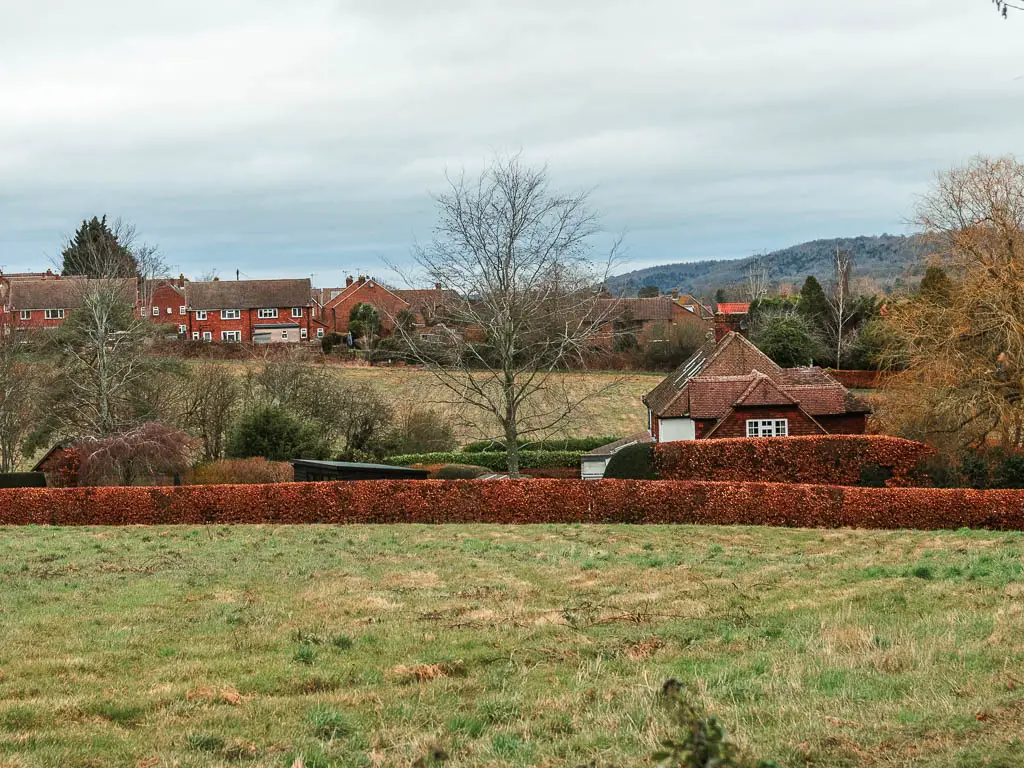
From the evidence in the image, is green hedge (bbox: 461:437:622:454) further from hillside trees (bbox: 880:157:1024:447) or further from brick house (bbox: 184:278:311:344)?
brick house (bbox: 184:278:311:344)

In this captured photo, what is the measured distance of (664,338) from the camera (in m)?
85.4

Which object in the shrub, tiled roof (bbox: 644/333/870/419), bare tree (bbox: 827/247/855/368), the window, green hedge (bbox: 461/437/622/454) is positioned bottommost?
green hedge (bbox: 461/437/622/454)

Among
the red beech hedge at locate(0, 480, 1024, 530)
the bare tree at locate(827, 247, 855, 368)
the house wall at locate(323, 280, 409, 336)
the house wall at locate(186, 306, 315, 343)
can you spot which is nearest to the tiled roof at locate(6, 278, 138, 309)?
the house wall at locate(186, 306, 315, 343)

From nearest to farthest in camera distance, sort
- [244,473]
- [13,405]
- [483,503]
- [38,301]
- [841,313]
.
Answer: [483,503]
[244,473]
[13,405]
[841,313]
[38,301]

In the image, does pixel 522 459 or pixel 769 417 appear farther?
pixel 522 459

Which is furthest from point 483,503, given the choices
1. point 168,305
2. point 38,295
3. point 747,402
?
point 168,305

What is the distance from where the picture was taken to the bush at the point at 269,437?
4819 centimetres

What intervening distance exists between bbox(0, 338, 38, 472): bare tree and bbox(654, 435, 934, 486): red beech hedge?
30893mm

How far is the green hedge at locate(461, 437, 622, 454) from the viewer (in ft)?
177

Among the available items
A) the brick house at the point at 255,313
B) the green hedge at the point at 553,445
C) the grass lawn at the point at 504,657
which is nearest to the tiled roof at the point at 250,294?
the brick house at the point at 255,313

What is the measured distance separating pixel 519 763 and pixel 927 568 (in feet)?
39.9

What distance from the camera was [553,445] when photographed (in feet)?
185

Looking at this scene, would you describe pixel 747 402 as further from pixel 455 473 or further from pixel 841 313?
pixel 841 313

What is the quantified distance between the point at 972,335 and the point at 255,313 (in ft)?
260
